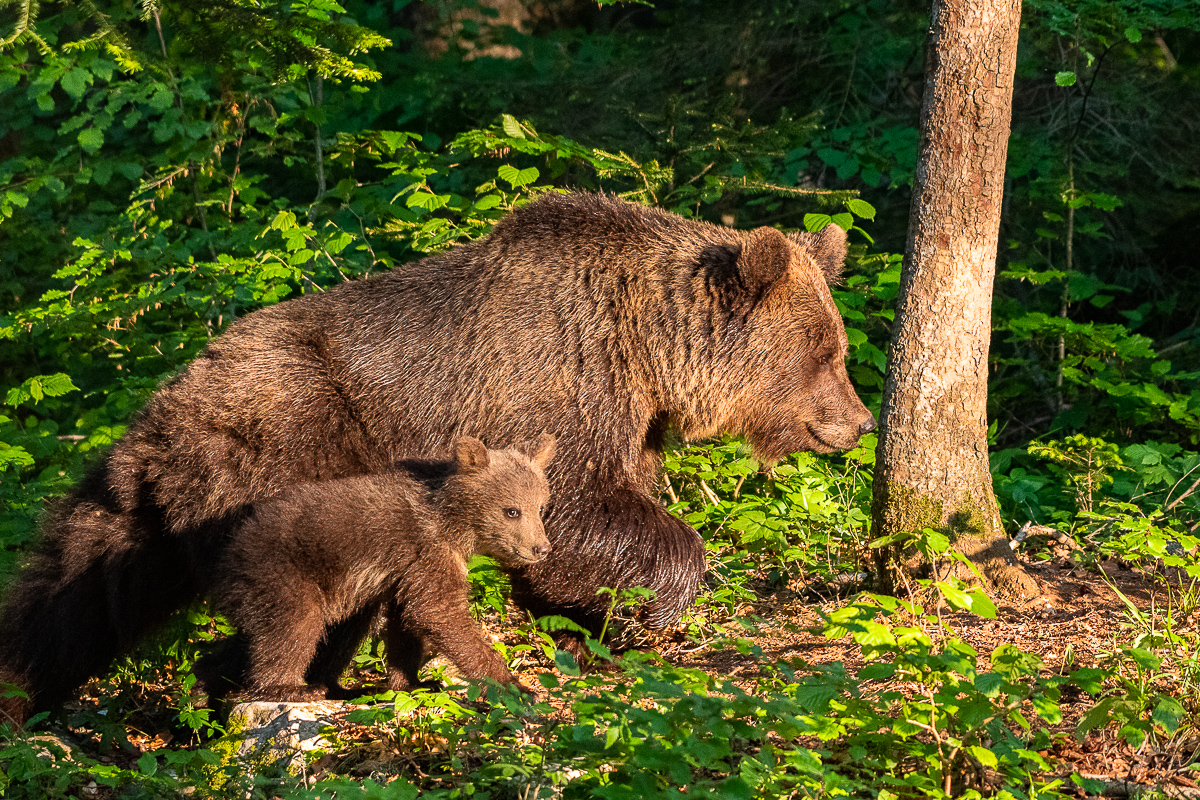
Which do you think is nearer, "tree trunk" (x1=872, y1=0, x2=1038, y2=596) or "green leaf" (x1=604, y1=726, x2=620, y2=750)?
"green leaf" (x1=604, y1=726, x2=620, y2=750)

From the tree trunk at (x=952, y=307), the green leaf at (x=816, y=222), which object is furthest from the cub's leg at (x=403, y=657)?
the green leaf at (x=816, y=222)

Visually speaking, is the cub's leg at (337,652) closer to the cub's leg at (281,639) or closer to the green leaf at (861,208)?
the cub's leg at (281,639)

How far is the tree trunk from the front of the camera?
486 cm

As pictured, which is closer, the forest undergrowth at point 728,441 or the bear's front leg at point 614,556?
the forest undergrowth at point 728,441

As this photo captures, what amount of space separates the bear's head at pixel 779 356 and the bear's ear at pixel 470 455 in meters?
1.51

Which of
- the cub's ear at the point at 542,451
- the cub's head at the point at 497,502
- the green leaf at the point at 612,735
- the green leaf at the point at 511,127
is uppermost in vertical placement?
the green leaf at the point at 511,127

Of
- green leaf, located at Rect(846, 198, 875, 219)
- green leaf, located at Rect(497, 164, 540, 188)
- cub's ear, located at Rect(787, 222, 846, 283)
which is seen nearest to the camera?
cub's ear, located at Rect(787, 222, 846, 283)

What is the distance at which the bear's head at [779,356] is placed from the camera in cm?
543

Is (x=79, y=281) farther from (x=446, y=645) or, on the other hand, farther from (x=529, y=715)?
(x=529, y=715)

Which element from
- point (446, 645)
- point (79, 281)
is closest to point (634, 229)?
point (446, 645)

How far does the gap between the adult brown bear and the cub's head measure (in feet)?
1.83

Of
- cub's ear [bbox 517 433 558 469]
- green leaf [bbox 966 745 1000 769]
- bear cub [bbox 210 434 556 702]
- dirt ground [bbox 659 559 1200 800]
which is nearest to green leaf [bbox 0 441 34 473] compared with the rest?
bear cub [bbox 210 434 556 702]

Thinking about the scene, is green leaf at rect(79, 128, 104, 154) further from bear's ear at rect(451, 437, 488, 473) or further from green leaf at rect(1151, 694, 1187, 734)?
green leaf at rect(1151, 694, 1187, 734)

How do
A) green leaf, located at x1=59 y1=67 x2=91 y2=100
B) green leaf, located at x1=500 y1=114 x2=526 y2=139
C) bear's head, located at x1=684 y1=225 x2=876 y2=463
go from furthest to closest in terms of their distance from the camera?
1. green leaf, located at x1=59 y1=67 x2=91 y2=100
2. green leaf, located at x1=500 y1=114 x2=526 y2=139
3. bear's head, located at x1=684 y1=225 x2=876 y2=463
